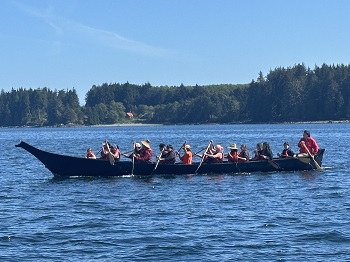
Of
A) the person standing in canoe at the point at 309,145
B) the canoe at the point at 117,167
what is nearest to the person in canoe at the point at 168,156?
the canoe at the point at 117,167

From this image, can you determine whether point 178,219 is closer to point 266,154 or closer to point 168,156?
point 168,156

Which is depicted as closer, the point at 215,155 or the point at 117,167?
the point at 117,167

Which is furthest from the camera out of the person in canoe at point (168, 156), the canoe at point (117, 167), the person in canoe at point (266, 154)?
the person in canoe at point (266, 154)

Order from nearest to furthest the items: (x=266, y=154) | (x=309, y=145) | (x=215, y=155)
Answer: (x=215, y=155) → (x=266, y=154) → (x=309, y=145)

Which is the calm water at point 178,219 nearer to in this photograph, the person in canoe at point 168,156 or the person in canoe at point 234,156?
the person in canoe at point 168,156

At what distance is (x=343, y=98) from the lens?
176 metres

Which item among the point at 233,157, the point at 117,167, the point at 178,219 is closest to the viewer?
the point at 178,219

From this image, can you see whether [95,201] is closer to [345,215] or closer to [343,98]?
[345,215]

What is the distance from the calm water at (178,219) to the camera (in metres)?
21.8

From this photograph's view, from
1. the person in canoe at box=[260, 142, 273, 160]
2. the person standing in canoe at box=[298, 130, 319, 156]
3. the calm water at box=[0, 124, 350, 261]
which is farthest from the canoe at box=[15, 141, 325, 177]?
the person standing in canoe at box=[298, 130, 319, 156]

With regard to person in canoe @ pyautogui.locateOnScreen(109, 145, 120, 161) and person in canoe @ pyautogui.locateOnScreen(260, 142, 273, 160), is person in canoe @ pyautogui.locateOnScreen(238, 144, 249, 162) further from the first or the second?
person in canoe @ pyautogui.locateOnScreen(109, 145, 120, 161)

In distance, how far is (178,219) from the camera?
87.5 feet

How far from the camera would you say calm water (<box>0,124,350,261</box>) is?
21.8m

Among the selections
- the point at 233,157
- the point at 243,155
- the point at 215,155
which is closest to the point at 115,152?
the point at 215,155
